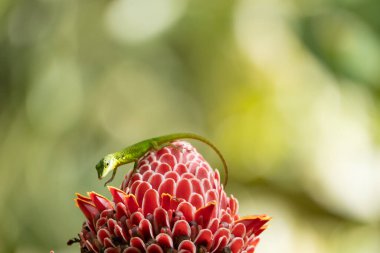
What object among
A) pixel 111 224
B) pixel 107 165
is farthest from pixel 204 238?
pixel 107 165

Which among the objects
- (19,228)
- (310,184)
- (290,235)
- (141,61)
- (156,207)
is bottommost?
(156,207)

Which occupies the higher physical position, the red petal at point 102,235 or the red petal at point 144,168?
the red petal at point 144,168

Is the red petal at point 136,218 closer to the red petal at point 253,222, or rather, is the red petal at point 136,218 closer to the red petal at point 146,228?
the red petal at point 146,228

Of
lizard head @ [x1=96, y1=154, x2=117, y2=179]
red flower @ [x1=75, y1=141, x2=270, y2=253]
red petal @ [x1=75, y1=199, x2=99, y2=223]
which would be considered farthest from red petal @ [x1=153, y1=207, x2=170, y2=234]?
lizard head @ [x1=96, y1=154, x2=117, y2=179]

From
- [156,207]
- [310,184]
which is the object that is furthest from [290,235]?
[156,207]

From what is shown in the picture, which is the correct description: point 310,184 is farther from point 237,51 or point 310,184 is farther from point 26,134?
point 26,134

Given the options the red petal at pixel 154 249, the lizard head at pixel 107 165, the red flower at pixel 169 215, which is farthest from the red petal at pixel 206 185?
the lizard head at pixel 107 165

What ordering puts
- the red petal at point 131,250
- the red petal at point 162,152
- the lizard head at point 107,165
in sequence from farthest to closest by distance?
the lizard head at point 107,165 → the red petal at point 162,152 → the red petal at point 131,250
